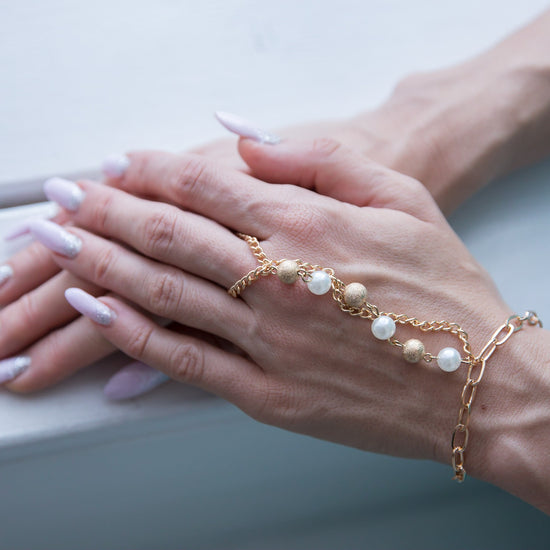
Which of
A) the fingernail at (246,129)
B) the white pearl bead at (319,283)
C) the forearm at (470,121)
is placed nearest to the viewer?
the white pearl bead at (319,283)

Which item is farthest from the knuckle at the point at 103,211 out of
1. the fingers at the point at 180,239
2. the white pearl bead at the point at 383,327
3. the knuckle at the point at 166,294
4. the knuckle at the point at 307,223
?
the white pearl bead at the point at 383,327

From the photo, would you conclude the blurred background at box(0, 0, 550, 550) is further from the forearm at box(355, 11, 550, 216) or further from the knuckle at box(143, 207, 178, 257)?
the knuckle at box(143, 207, 178, 257)

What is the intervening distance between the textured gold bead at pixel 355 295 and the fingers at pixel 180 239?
0.12 m

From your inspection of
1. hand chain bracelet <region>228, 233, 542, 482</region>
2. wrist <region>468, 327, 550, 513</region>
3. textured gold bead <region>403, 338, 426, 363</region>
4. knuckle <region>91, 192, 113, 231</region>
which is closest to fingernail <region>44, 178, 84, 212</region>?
knuckle <region>91, 192, 113, 231</region>

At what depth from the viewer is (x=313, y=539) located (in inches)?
39.2

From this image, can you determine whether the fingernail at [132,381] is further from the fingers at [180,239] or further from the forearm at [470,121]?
the forearm at [470,121]

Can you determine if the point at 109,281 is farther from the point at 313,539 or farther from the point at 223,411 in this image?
the point at 313,539

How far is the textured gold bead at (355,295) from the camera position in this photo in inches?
27.5

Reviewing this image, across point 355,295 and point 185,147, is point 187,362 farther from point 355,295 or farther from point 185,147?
point 185,147

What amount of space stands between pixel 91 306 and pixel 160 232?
12 cm

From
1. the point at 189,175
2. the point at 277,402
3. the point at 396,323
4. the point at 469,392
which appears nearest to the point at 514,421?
the point at 469,392

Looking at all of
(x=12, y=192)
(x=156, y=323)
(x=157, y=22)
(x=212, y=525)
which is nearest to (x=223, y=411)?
(x=156, y=323)

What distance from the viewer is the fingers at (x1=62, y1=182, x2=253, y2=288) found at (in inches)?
28.7

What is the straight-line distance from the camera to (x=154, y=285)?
74 centimetres
